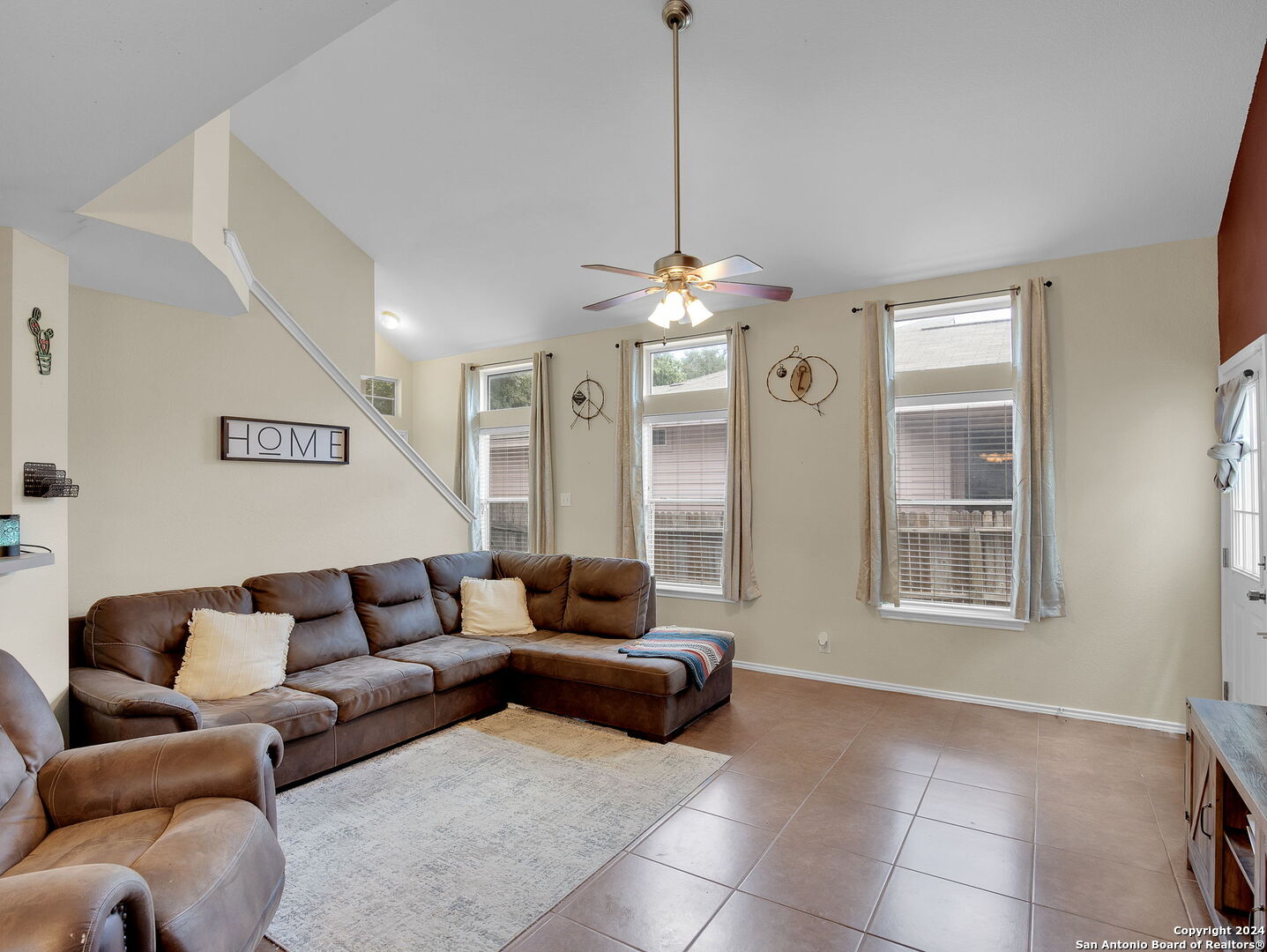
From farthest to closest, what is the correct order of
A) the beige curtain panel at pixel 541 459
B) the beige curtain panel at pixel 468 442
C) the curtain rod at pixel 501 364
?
the beige curtain panel at pixel 468 442 < the curtain rod at pixel 501 364 < the beige curtain panel at pixel 541 459

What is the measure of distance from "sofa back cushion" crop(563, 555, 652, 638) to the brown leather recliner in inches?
99.5

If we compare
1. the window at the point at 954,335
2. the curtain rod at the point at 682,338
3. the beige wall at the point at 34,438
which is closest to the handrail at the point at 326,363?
the beige wall at the point at 34,438

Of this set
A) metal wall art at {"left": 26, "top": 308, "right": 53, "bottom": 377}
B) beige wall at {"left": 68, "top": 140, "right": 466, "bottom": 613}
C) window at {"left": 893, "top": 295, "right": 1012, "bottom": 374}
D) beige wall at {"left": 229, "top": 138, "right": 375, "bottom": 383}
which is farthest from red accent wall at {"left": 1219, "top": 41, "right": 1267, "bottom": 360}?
beige wall at {"left": 229, "top": 138, "right": 375, "bottom": 383}

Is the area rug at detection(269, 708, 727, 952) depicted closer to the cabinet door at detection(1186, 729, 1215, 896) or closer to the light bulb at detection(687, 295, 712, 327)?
the cabinet door at detection(1186, 729, 1215, 896)

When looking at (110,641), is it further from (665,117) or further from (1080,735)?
(1080,735)

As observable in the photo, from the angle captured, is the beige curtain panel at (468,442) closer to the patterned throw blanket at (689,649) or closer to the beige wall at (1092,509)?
the patterned throw blanket at (689,649)

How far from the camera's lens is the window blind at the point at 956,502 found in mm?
4453

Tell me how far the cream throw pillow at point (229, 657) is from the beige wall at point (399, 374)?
385cm

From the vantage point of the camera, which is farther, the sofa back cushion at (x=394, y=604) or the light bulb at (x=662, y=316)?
the sofa back cushion at (x=394, y=604)

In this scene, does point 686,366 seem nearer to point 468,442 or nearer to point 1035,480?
point 468,442

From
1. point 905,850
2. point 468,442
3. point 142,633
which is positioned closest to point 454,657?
point 142,633

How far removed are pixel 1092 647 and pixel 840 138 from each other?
10.9 feet

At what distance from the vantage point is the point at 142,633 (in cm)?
321

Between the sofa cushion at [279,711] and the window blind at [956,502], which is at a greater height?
the window blind at [956,502]
